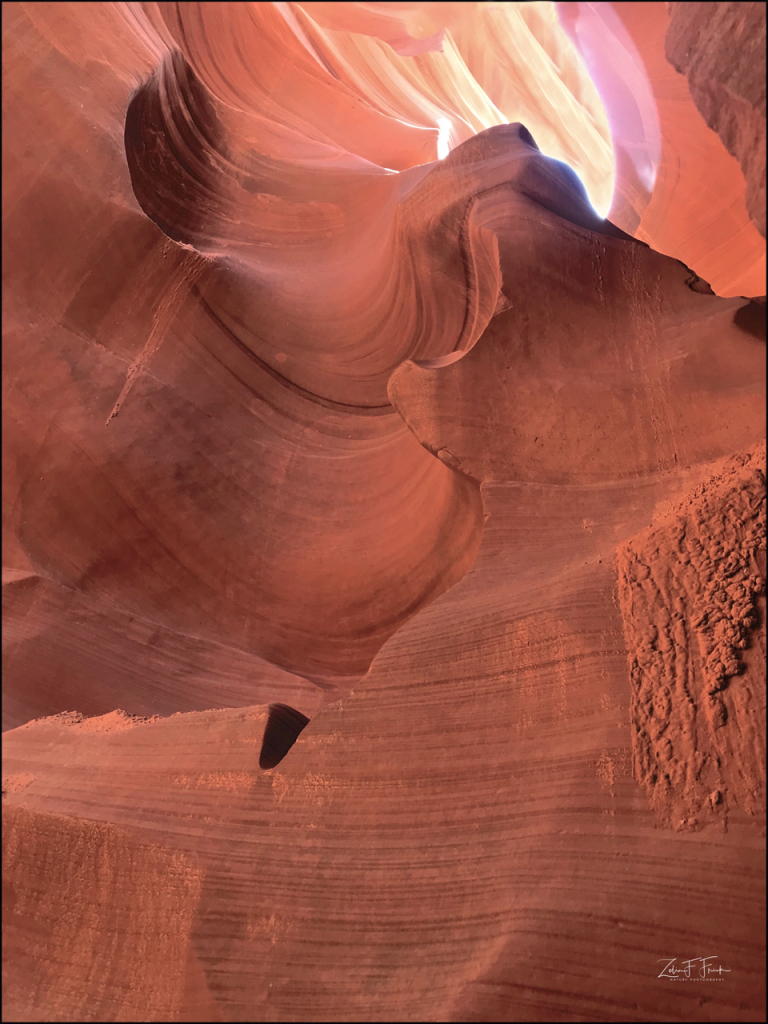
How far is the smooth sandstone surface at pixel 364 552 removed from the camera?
2.21ft

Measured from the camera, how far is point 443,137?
209 cm

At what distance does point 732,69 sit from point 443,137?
165 centimetres

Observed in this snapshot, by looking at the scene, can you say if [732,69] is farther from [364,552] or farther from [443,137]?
[443,137]

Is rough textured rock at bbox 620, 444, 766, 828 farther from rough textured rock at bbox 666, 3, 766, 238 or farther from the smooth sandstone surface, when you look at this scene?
rough textured rock at bbox 666, 3, 766, 238

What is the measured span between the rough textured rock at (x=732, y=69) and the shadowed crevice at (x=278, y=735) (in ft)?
2.42

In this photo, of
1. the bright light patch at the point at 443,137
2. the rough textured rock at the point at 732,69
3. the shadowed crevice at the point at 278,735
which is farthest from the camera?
the bright light patch at the point at 443,137

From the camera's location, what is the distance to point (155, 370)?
1.21m

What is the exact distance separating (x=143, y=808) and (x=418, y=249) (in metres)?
1.00

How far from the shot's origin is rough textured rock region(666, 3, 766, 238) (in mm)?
582
